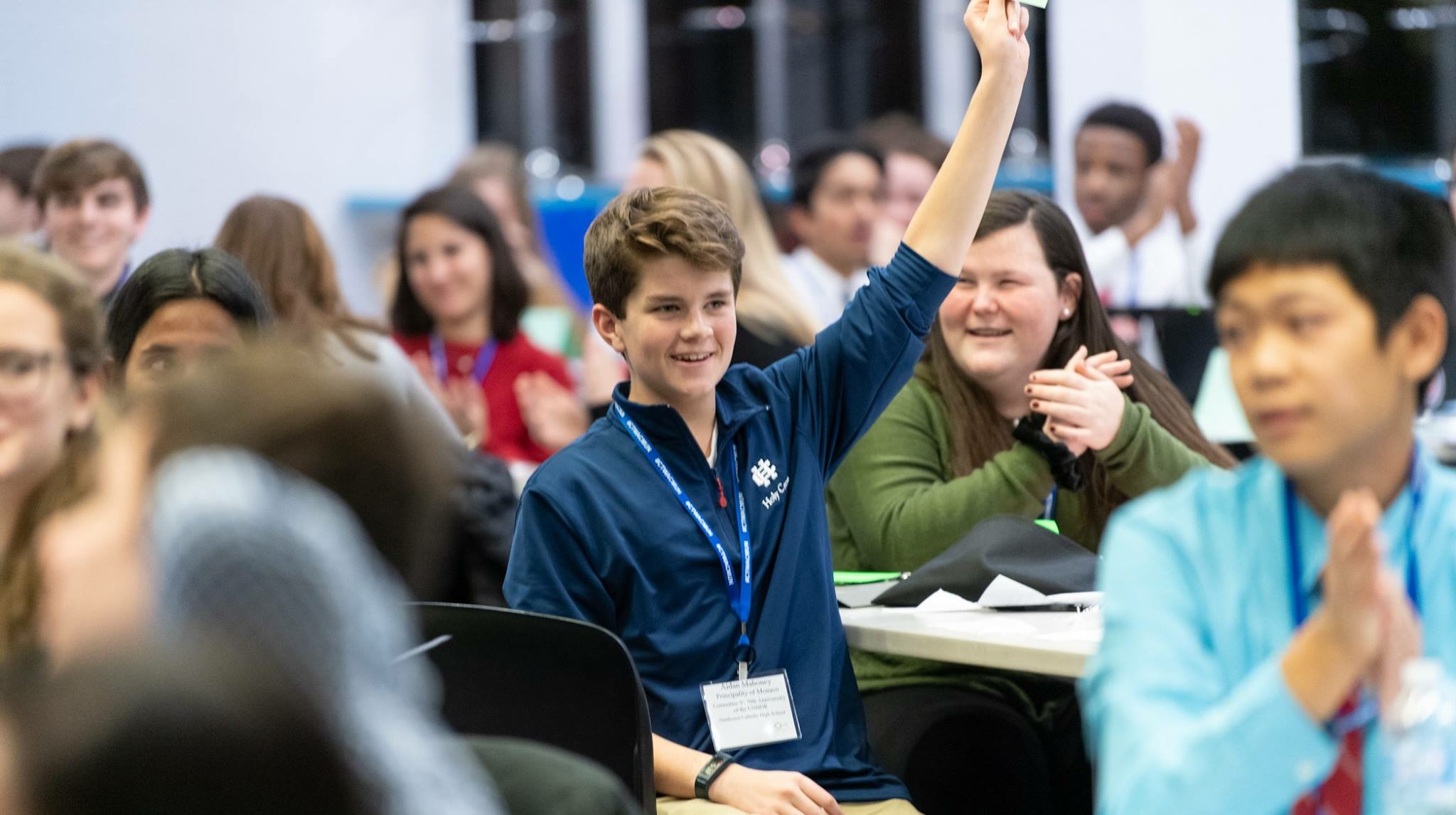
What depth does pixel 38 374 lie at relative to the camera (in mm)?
1528

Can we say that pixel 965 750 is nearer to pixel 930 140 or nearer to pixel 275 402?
pixel 275 402

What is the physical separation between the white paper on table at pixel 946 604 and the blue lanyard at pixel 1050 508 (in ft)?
1.07

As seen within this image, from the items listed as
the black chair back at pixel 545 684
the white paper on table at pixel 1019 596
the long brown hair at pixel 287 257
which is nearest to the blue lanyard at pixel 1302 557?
the black chair back at pixel 545 684

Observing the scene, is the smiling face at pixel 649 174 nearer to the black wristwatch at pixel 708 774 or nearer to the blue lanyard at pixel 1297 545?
the black wristwatch at pixel 708 774

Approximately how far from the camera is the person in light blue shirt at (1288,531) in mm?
1105

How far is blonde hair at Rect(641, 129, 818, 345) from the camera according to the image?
383cm

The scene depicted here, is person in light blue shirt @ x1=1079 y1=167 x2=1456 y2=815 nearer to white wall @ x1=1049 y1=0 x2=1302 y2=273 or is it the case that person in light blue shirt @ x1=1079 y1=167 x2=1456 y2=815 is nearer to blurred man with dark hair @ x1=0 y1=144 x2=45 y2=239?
blurred man with dark hair @ x1=0 y1=144 x2=45 y2=239

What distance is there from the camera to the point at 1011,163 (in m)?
8.16

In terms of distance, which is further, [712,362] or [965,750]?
[965,750]

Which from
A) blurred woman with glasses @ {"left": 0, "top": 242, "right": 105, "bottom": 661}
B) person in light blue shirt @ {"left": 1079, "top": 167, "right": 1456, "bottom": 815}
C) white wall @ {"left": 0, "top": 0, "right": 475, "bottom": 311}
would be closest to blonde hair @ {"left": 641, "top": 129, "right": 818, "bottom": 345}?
blurred woman with glasses @ {"left": 0, "top": 242, "right": 105, "bottom": 661}

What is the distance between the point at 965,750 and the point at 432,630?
3.12 feet

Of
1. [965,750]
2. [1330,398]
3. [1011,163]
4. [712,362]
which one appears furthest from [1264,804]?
[1011,163]

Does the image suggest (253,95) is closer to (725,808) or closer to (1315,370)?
(725,808)

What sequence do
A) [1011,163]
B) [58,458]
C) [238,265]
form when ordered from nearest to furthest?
1. [58,458]
2. [238,265]
3. [1011,163]
